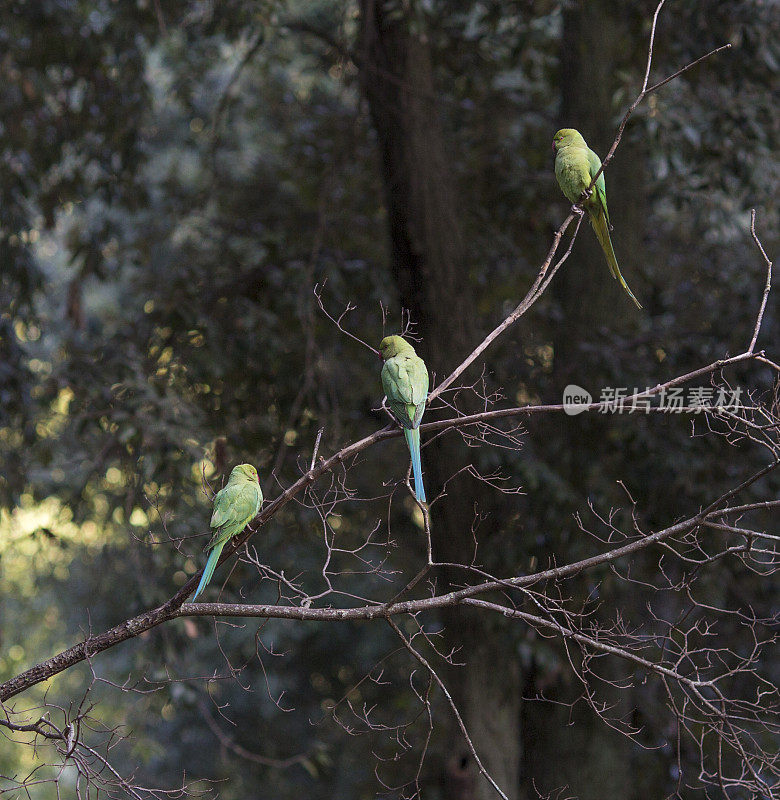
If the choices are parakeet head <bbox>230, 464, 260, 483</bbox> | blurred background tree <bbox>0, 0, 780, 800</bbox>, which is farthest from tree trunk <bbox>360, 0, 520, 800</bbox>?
parakeet head <bbox>230, 464, 260, 483</bbox>

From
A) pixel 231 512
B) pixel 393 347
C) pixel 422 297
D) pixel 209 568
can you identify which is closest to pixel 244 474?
pixel 231 512

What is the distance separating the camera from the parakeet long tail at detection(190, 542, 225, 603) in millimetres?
2791

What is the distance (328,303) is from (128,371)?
1.36 m

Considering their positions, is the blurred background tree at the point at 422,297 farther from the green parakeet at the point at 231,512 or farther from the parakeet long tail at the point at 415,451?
the parakeet long tail at the point at 415,451

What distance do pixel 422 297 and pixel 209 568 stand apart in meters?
2.66

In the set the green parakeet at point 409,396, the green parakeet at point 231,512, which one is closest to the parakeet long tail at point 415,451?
the green parakeet at point 409,396

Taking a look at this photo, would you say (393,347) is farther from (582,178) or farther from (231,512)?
(582,178)

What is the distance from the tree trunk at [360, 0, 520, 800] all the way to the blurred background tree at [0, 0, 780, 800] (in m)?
0.02

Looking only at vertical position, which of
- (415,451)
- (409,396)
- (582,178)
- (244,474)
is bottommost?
(244,474)

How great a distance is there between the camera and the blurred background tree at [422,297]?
16.4ft

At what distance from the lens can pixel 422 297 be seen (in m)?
5.12

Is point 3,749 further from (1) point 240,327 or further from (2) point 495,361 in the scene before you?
(2) point 495,361

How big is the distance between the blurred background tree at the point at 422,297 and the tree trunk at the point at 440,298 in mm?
→ 18

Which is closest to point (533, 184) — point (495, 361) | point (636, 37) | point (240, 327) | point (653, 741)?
point (636, 37)
